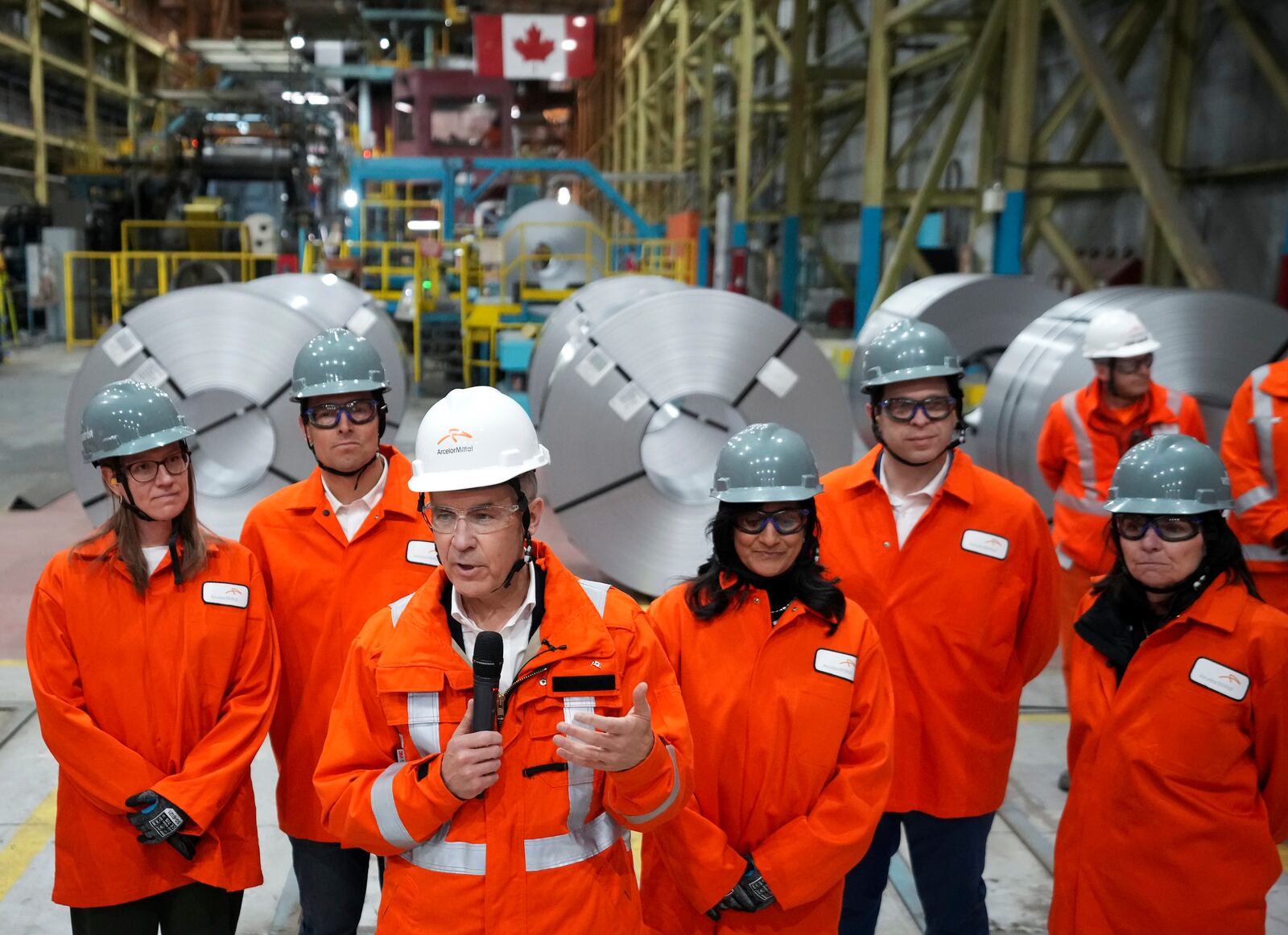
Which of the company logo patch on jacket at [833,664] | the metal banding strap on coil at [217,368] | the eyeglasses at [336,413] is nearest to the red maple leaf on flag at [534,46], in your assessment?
the metal banding strap on coil at [217,368]

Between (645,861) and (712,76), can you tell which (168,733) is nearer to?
(645,861)

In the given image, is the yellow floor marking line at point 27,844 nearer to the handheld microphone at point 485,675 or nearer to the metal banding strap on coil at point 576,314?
the handheld microphone at point 485,675

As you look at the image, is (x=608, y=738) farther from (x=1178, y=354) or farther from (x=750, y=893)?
(x=1178, y=354)

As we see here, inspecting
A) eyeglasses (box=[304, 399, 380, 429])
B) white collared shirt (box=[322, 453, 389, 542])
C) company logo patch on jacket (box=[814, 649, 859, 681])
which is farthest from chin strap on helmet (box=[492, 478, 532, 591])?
eyeglasses (box=[304, 399, 380, 429])

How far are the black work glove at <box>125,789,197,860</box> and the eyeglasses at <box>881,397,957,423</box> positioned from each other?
5.70 feet

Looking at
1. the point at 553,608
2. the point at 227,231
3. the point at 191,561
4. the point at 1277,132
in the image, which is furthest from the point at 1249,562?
the point at 227,231

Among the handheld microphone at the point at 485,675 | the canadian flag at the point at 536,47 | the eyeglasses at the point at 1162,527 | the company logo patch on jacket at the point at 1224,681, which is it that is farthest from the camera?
the canadian flag at the point at 536,47

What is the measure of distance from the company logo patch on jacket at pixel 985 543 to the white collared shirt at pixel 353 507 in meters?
1.34

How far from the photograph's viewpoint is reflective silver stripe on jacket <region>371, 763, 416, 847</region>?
1.69 m

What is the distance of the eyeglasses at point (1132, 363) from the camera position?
4.32 meters

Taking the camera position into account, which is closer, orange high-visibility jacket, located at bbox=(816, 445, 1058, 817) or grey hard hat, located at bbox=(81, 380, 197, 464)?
Result: grey hard hat, located at bbox=(81, 380, 197, 464)

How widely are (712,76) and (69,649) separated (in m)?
18.4

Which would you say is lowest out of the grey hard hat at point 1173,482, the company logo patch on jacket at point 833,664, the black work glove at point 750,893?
the black work glove at point 750,893

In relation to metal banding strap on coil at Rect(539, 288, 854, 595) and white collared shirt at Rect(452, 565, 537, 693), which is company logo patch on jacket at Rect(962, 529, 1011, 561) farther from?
metal banding strap on coil at Rect(539, 288, 854, 595)
